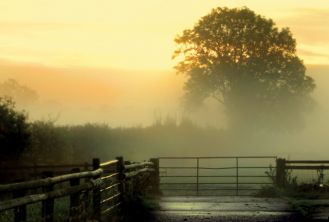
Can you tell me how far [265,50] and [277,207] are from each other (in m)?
45.5

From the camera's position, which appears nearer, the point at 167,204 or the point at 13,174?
the point at 167,204

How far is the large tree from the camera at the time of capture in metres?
64.9

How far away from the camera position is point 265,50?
65.9 m

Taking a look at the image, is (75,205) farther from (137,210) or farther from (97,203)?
(137,210)

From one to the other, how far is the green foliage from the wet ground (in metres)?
10.4

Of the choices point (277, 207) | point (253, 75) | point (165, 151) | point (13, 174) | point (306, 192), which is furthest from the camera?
point (253, 75)

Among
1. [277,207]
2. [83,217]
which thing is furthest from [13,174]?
[83,217]

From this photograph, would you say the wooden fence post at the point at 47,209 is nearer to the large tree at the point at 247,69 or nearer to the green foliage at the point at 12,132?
the green foliage at the point at 12,132

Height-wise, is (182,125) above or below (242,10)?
below

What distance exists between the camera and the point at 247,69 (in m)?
64.7

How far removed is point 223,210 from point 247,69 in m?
44.7

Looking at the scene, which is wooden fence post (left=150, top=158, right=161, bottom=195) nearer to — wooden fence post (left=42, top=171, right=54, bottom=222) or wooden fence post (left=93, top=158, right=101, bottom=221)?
→ wooden fence post (left=93, top=158, right=101, bottom=221)

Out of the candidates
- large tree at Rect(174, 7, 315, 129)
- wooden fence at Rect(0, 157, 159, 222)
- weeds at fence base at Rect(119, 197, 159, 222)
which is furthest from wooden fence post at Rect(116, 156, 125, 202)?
large tree at Rect(174, 7, 315, 129)

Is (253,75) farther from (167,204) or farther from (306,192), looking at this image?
(167,204)
